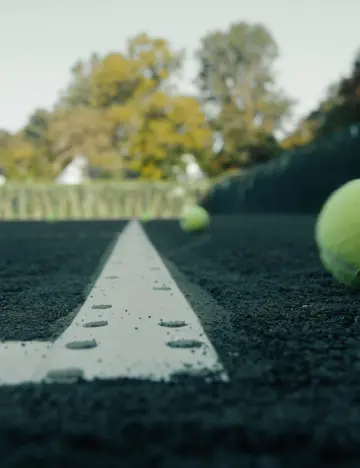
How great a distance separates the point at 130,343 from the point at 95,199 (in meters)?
29.4

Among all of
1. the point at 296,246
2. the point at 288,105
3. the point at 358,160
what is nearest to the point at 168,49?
the point at 288,105

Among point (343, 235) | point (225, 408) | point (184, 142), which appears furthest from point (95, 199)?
point (225, 408)

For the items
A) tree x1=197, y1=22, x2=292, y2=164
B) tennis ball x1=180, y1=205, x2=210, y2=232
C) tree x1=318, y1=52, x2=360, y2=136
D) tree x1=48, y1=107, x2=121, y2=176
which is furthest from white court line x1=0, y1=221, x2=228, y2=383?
tree x1=197, y1=22, x2=292, y2=164

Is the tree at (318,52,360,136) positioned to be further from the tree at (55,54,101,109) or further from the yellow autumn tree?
the tree at (55,54,101,109)

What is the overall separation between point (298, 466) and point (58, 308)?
1.65 metres

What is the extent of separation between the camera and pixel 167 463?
91 cm

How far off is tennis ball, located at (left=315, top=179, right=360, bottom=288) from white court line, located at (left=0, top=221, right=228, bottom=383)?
2.54 ft

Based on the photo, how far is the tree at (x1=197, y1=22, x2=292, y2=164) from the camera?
53772 millimetres

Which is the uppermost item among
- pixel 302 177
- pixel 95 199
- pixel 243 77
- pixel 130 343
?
pixel 243 77

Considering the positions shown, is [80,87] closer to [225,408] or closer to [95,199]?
[95,199]

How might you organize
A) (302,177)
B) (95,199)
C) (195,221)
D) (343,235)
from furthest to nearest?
(95,199) < (302,177) < (195,221) < (343,235)

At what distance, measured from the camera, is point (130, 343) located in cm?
168

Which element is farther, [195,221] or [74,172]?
[74,172]

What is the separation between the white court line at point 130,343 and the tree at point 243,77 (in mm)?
49890
